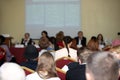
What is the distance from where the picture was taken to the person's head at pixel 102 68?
150cm

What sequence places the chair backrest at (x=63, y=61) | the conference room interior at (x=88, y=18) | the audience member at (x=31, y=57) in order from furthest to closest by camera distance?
the conference room interior at (x=88, y=18) < the chair backrest at (x=63, y=61) < the audience member at (x=31, y=57)

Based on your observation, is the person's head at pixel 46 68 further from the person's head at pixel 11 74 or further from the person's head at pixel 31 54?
the person's head at pixel 31 54

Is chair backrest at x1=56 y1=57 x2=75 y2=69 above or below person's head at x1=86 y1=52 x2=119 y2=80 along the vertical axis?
below

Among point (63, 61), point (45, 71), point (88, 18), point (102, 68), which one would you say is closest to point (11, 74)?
point (45, 71)

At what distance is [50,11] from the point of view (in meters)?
12.0

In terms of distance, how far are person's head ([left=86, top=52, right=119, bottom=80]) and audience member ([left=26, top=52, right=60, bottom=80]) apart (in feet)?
5.14

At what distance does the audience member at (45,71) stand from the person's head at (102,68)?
157 cm

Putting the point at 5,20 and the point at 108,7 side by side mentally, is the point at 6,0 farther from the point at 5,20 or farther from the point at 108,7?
the point at 108,7

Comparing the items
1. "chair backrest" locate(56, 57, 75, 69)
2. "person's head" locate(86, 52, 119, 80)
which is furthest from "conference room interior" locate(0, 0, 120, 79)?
"person's head" locate(86, 52, 119, 80)

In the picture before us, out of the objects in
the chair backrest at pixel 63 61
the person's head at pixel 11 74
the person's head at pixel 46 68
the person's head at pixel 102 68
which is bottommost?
the chair backrest at pixel 63 61

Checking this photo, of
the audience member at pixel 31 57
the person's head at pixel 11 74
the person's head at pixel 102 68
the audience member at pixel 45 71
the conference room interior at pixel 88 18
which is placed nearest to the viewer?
the person's head at pixel 102 68

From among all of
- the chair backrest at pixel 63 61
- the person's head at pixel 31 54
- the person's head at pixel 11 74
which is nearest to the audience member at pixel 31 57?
the person's head at pixel 31 54

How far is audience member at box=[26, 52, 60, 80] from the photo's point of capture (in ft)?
10.1

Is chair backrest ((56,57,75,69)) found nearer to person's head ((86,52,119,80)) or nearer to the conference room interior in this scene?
person's head ((86,52,119,80))
